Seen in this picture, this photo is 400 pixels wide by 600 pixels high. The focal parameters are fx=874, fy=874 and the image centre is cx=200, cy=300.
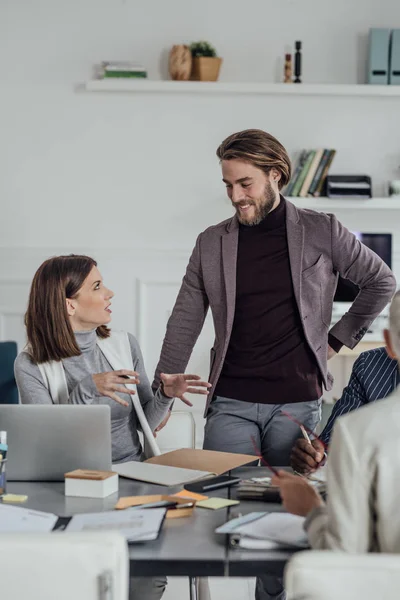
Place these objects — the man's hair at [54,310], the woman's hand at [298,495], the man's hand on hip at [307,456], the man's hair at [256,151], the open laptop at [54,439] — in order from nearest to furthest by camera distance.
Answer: the woman's hand at [298,495] < the open laptop at [54,439] < the man's hand on hip at [307,456] < the man's hair at [54,310] < the man's hair at [256,151]

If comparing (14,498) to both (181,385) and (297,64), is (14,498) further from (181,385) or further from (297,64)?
(297,64)

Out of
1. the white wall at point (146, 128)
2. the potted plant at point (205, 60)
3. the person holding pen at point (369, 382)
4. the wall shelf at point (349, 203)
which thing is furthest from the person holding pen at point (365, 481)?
the potted plant at point (205, 60)

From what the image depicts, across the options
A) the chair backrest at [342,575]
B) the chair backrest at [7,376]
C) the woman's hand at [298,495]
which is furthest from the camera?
the chair backrest at [7,376]

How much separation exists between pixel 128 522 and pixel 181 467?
1.62ft

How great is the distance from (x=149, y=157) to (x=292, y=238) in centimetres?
249

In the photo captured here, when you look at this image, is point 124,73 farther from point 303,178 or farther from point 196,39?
point 303,178

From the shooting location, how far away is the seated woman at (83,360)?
234 centimetres

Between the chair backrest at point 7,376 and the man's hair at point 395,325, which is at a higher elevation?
the man's hair at point 395,325

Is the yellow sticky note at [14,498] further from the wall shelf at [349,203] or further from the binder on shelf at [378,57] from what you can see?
the binder on shelf at [378,57]

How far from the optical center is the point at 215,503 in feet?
5.92

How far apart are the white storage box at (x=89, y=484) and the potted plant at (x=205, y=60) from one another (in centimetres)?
331

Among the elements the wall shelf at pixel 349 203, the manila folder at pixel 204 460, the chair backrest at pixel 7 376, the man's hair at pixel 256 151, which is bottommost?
the chair backrest at pixel 7 376

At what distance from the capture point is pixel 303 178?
4.75 meters

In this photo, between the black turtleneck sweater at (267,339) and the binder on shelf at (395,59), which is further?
the binder on shelf at (395,59)
